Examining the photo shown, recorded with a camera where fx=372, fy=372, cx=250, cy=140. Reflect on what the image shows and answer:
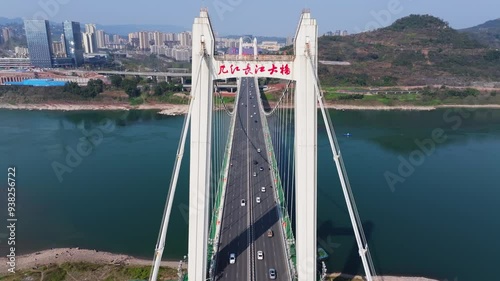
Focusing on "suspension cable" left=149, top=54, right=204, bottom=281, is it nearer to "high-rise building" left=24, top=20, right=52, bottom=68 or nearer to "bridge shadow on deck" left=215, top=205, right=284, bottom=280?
"bridge shadow on deck" left=215, top=205, right=284, bottom=280

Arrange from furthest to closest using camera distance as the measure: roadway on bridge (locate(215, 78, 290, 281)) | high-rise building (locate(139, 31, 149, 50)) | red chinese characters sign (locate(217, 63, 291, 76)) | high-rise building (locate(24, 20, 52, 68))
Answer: high-rise building (locate(139, 31, 149, 50)) < high-rise building (locate(24, 20, 52, 68)) < roadway on bridge (locate(215, 78, 290, 281)) < red chinese characters sign (locate(217, 63, 291, 76))

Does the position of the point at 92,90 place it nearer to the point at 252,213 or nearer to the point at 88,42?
the point at 252,213

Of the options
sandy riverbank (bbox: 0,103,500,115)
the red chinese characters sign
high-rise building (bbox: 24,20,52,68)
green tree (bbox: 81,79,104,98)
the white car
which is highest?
high-rise building (bbox: 24,20,52,68)

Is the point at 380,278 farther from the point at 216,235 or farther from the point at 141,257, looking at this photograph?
the point at 141,257

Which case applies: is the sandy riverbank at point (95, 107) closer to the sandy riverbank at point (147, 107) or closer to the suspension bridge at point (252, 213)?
the sandy riverbank at point (147, 107)

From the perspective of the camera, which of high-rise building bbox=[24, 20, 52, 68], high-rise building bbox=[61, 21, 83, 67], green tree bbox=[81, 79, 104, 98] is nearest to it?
green tree bbox=[81, 79, 104, 98]

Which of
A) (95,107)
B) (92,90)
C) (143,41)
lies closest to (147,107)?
(95,107)

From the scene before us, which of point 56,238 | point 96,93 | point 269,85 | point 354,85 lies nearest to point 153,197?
point 56,238

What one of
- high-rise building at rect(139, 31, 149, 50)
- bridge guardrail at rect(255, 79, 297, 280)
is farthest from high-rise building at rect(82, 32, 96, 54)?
bridge guardrail at rect(255, 79, 297, 280)
